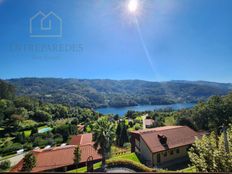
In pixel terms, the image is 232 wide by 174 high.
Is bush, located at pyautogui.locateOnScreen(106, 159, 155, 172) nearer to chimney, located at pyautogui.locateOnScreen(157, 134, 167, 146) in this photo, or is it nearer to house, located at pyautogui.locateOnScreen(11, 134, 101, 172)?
house, located at pyautogui.locateOnScreen(11, 134, 101, 172)

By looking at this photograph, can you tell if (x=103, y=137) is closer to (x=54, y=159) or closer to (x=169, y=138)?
(x=54, y=159)

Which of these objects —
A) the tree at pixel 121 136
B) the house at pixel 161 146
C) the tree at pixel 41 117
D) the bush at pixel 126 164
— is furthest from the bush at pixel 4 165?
the tree at pixel 41 117

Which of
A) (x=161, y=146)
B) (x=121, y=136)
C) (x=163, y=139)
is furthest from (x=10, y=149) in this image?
(x=163, y=139)

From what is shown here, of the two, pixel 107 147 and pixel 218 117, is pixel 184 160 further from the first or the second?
pixel 218 117

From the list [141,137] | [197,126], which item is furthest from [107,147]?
[197,126]

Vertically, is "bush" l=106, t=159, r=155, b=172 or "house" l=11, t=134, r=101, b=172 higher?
"bush" l=106, t=159, r=155, b=172

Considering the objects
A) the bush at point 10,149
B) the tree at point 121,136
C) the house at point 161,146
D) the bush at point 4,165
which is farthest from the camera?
the tree at point 121,136

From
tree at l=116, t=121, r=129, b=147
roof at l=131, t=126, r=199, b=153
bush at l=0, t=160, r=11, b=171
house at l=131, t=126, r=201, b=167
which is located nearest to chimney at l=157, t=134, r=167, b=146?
house at l=131, t=126, r=201, b=167

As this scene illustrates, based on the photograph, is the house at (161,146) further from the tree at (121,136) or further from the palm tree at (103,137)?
the tree at (121,136)
